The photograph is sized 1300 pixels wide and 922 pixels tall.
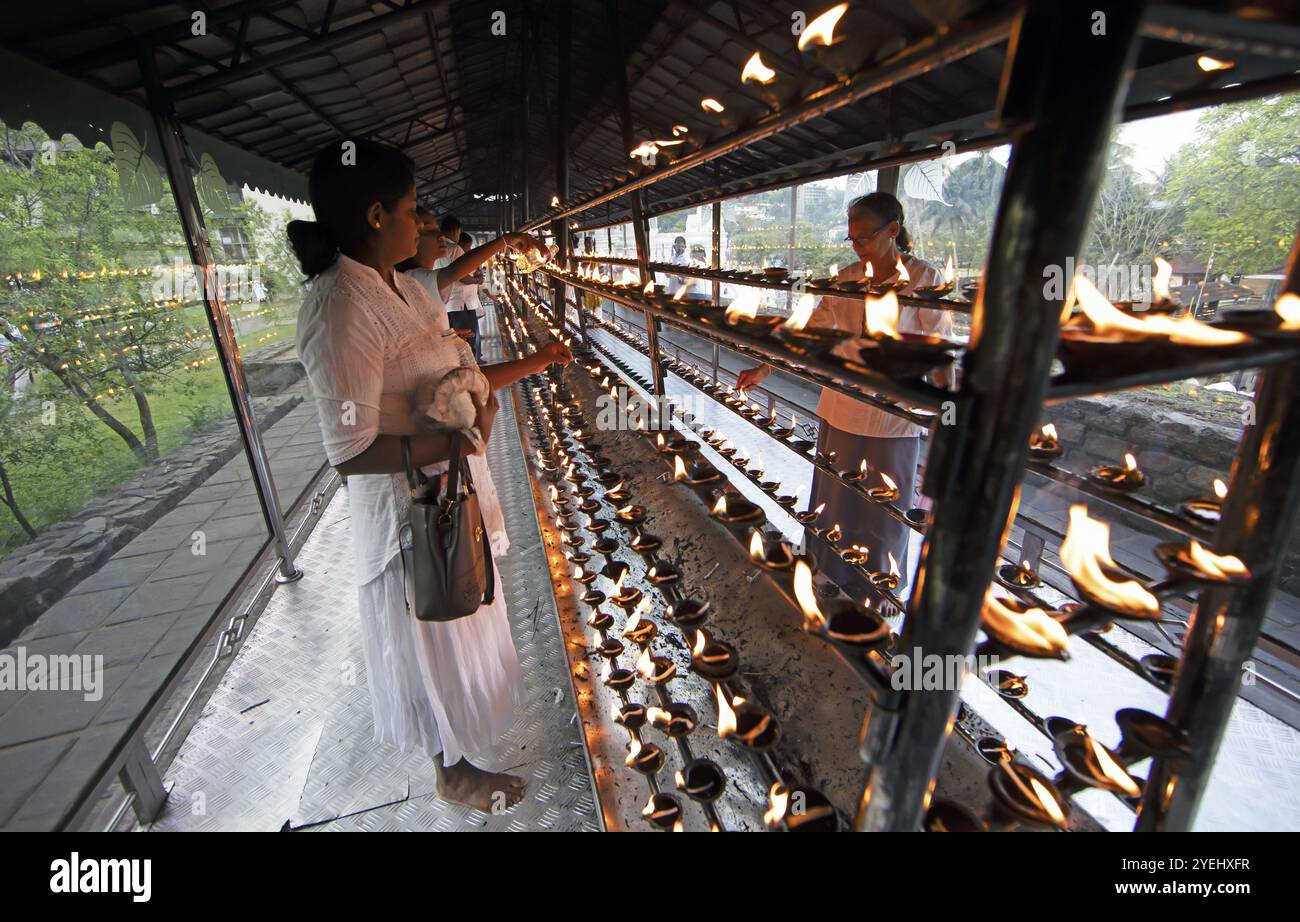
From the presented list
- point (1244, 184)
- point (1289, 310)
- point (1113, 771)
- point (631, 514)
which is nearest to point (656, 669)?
point (631, 514)

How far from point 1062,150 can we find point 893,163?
1.31m

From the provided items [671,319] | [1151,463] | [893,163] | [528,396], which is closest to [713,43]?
[528,396]

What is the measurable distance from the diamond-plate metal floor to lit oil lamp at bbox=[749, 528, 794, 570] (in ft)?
3.88

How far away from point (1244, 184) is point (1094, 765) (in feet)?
19.2

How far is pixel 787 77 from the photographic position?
40.7 inches

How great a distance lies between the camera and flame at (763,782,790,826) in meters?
1.08

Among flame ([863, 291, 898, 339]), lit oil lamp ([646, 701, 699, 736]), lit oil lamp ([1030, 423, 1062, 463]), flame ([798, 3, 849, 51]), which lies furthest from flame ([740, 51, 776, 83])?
lit oil lamp ([646, 701, 699, 736])

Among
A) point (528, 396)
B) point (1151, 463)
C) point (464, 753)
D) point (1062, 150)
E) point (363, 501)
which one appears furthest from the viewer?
point (528, 396)

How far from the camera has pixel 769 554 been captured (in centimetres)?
121

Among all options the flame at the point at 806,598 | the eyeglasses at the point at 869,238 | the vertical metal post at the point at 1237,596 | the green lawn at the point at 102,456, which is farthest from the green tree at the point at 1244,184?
the green lawn at the point at 102,456

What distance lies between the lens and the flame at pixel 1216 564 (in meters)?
0.78

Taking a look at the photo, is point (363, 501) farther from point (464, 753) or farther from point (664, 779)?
point (664, 779)

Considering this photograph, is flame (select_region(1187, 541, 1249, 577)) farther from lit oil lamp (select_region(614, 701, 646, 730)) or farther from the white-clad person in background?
the white-clad person in background

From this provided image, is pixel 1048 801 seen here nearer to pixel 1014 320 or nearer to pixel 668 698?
pixel 1014 320
